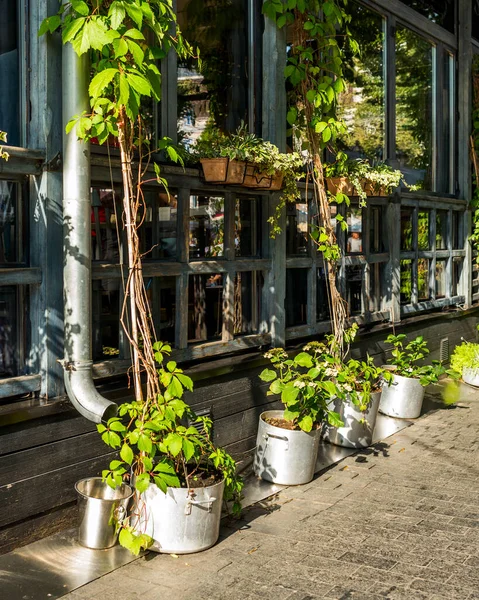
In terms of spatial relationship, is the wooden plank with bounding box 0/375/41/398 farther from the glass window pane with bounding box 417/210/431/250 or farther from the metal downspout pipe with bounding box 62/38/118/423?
the glass window pane with bounding box 417/210/431/250

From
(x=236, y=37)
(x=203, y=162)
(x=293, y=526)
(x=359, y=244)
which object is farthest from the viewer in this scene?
(x=359, y=244)

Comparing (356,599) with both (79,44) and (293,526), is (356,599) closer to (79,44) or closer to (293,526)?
(293,526)

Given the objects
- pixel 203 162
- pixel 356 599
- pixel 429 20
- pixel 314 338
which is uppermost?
pixel 429 20

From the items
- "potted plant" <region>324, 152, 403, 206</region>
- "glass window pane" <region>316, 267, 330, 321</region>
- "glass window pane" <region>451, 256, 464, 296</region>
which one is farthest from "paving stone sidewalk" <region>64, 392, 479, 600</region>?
"glass window pane" <region>451, 256, 464, 296</region>

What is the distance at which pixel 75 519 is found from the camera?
4.93m

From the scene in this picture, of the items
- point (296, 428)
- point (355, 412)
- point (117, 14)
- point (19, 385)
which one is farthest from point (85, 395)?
point (355, 412)

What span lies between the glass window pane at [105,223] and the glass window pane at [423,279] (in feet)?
17.4

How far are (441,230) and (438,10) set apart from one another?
8.90ft

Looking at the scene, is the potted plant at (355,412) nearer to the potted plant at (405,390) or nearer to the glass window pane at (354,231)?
the potted plant at (405,390)

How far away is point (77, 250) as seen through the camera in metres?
4.75

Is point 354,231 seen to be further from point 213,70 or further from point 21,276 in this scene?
point 21,276

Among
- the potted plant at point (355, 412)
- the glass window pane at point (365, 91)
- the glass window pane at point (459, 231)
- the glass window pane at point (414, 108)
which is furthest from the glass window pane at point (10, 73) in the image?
the glass window pane at point (459, 231)

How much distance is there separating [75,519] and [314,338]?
3.32 metres

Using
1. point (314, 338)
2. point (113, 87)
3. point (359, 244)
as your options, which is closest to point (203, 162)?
point (113, 87)
